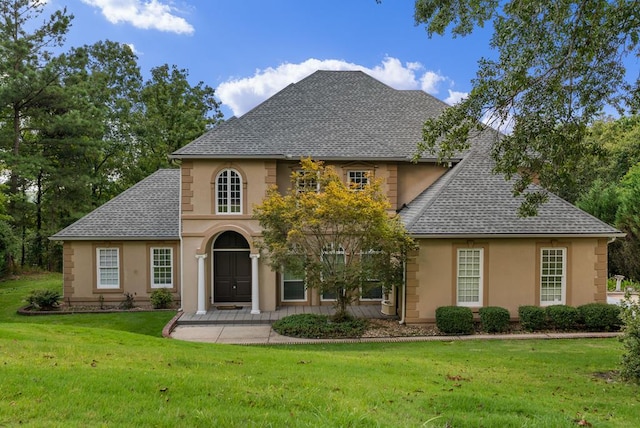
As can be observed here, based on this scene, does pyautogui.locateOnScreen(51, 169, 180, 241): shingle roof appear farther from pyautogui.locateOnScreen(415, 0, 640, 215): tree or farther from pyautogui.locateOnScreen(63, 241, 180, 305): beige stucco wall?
pyautogui.locateOnScreen(415, 0, 640, 215): tree

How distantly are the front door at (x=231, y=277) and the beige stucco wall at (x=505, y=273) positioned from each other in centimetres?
701

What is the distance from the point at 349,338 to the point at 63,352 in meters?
7.97

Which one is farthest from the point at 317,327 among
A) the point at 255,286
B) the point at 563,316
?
the point at 563,316

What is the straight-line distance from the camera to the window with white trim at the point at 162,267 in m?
17.7

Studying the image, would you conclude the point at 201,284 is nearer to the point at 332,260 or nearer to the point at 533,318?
the point at 332,260

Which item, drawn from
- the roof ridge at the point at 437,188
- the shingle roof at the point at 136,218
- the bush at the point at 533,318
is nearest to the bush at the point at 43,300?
the shingle roof at the point at 136,218

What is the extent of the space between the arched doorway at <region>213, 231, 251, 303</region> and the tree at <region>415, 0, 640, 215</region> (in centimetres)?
1063

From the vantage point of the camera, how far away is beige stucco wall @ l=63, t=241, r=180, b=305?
17.4 m

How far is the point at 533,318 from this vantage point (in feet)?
43.9

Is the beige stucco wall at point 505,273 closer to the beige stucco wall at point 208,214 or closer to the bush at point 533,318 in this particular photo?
the bush at point 533,318

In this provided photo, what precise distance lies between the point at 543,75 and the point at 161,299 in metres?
15.8

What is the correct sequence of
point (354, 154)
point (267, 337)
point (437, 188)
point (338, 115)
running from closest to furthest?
1. point (267, 337)
2. point (437, 188)
3. point (354, 154)
4. point (338, 115)

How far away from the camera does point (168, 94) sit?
36125 mm

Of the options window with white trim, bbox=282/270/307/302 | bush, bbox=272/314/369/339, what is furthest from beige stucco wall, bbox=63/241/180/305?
bush, bbox=272/314/369/339
